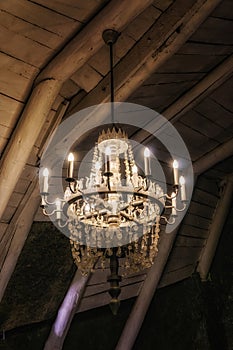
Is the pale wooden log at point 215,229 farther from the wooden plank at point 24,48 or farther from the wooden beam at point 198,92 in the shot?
the wooden plank at point 24,48

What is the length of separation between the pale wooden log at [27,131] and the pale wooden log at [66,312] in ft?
8.99

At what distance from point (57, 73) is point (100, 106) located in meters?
0.52

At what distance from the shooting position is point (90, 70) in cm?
289

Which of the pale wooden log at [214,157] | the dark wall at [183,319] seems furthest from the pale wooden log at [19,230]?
the pale wooden log at [214,157]

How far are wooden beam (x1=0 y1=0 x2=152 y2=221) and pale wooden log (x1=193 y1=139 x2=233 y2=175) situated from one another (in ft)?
9.01

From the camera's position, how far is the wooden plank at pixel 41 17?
6.74ft

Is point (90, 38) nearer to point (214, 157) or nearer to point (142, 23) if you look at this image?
point (142, 23)

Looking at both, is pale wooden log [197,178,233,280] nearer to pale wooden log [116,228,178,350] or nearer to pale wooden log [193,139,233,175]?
pale wooden log [116,228,178,350]

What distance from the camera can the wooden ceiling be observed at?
2.21 meters

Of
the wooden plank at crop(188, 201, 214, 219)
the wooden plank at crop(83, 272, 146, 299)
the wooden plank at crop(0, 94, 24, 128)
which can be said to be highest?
→ the wooden plank at crop(0, 94, 24, 128)

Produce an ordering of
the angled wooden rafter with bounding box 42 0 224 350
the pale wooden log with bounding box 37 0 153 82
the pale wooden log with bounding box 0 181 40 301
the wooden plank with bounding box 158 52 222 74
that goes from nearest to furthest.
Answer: the pale wooden log with bounding box 37 0 153 82
the angled wooden rafter with bounding box 42 0 224 350
the wooden plank with bounding box 158 52 222 74
the pale wooden log with bounding box 0 181 40 301

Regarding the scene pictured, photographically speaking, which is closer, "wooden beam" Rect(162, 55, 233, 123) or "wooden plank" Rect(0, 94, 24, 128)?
"wooden plank" Rect(0, 94, 24, 128)

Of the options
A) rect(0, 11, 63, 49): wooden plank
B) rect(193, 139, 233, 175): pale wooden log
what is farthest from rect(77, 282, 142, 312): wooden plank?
rect(0, 11, 63, 49): wooden plank

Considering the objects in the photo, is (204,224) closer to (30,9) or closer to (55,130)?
(55,130)
